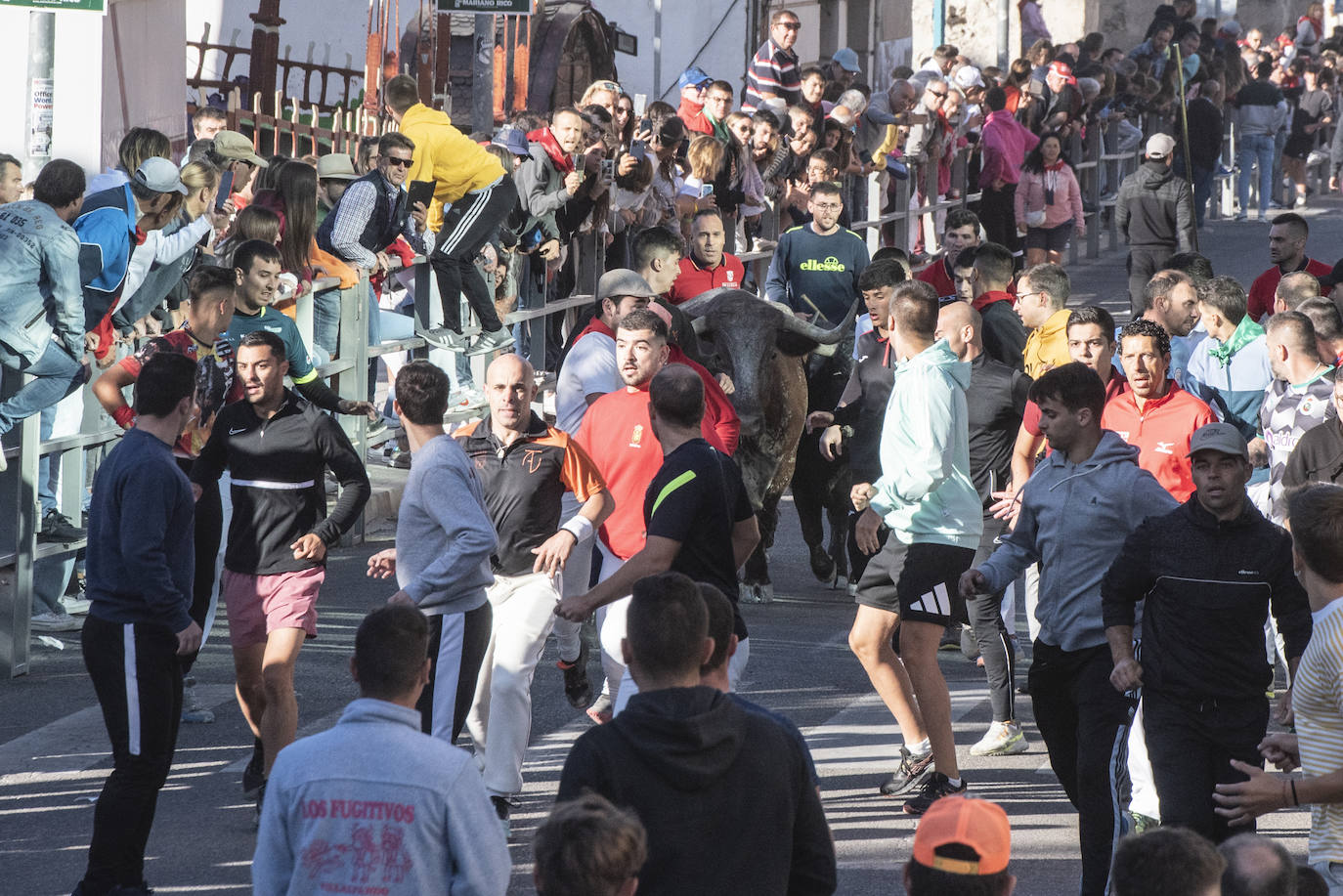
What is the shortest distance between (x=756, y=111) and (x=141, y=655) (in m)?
11.5

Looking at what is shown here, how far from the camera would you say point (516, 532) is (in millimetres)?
7273

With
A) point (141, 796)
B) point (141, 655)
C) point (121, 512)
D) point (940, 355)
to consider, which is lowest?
point (141, 796)

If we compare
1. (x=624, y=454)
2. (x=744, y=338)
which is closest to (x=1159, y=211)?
(x=744, y=338)

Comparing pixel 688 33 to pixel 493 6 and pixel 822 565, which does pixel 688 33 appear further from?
pixel 822 565

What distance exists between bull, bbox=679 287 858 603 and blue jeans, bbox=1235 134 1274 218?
21985 millimetres

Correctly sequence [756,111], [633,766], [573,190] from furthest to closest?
[756,111] → [573,190] → [633,766]

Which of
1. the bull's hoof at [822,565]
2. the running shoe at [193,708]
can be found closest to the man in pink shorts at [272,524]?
the running shoe at [193,708]

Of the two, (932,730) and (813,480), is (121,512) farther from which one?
(813,480)

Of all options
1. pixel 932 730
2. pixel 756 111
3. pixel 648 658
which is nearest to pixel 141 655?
pixel 648 658

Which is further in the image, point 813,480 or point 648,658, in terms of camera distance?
point 813,480

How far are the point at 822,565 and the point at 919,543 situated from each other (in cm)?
419

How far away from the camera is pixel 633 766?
13.5 ft

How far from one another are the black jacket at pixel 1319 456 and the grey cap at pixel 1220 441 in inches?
95.4

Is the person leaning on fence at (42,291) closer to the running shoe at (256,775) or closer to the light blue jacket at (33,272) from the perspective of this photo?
the light blue jacket at (33,272)
